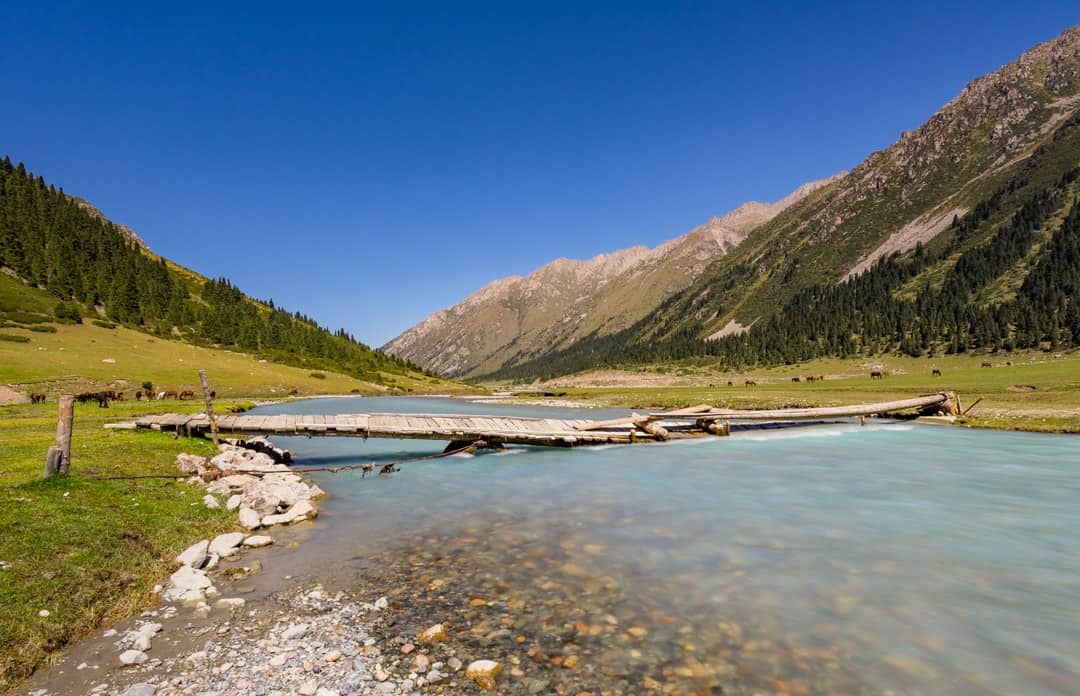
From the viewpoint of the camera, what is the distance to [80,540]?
1116 cm

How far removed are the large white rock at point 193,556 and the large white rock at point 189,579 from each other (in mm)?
749

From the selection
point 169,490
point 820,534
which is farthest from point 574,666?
point 169,490

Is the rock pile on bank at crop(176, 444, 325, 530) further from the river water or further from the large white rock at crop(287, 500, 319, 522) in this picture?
the river water

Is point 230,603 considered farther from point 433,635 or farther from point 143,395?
point 143,395

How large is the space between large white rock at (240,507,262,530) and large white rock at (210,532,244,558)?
5.51 ft

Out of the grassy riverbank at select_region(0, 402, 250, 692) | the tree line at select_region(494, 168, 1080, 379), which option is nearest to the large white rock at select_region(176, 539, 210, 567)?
the grassy riverbank at select_region(0, 402, 250, 692)

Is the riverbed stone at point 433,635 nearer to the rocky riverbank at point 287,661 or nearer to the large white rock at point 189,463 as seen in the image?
the rocky riverbank at point 287,661

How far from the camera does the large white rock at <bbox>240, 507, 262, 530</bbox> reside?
15.6m

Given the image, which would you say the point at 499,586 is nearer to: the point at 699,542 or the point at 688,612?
the point at 688,612

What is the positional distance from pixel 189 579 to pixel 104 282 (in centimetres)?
17797

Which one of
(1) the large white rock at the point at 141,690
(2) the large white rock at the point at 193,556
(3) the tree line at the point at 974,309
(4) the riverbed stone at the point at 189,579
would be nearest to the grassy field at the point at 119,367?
(2) the large white rock at the point at 193,556

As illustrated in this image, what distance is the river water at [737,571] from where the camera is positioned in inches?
317

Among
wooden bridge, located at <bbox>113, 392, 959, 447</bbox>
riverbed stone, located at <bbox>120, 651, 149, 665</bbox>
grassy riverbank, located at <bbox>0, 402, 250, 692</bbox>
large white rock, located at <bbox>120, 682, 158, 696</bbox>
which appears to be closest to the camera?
large white rock, located at <bbox>120, 682, 158, 696</bbox>

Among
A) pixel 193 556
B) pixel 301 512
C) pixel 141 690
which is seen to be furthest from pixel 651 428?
pixel 141 690
